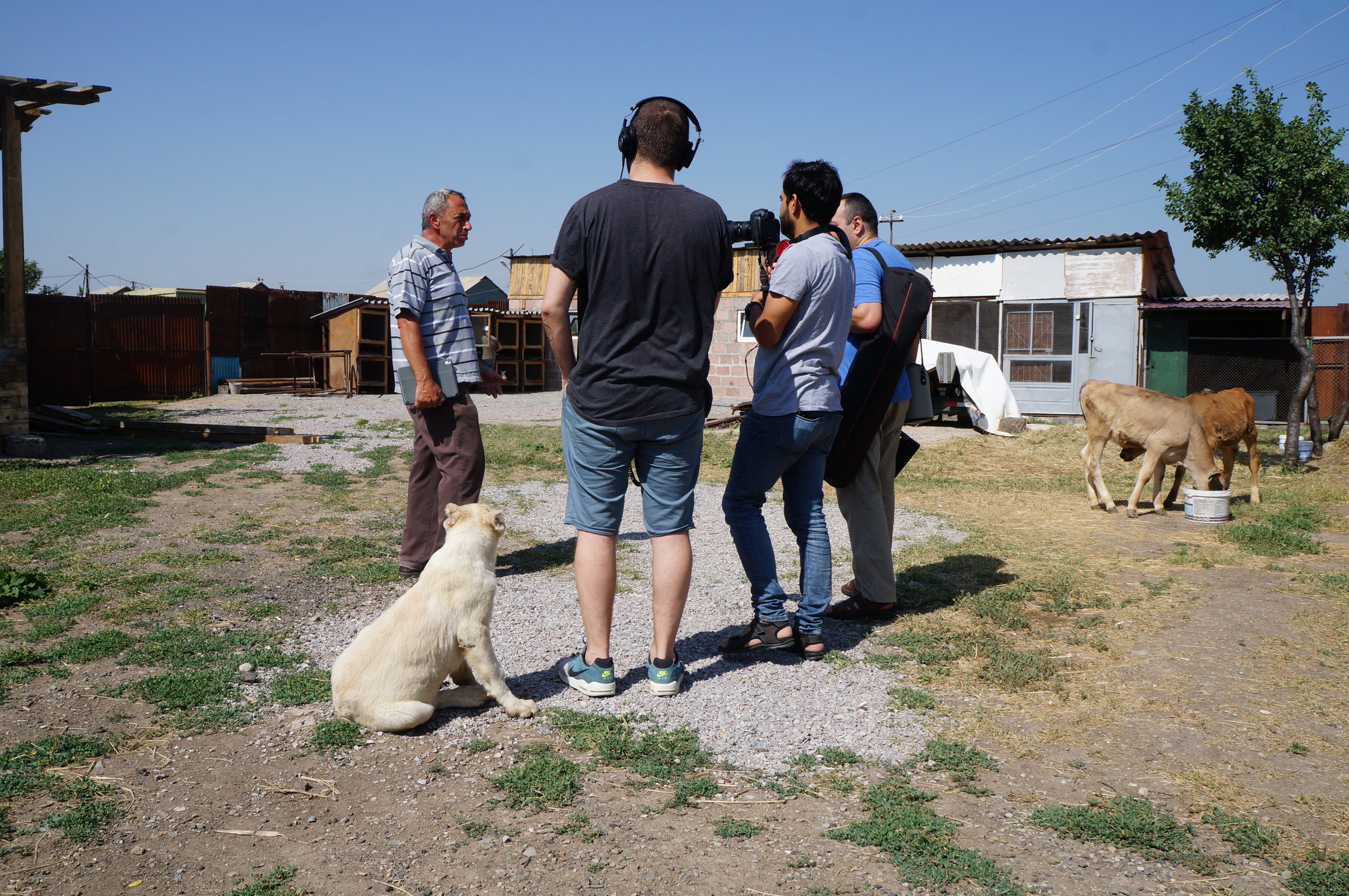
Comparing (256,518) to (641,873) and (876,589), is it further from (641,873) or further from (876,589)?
(641,873)

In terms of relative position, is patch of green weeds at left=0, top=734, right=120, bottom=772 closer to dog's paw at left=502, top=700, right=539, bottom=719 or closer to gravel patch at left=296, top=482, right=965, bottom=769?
gravel patch at left=296, top=482, right=965, bottom=769

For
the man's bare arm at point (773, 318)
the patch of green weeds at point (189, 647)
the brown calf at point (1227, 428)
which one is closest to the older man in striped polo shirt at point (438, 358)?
the patch of green weeds at point (189, 647)

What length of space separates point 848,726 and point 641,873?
47.7 inches

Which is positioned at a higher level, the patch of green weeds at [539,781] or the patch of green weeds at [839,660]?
the patch of green weeds at [839,660]

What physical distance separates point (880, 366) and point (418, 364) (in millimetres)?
2392

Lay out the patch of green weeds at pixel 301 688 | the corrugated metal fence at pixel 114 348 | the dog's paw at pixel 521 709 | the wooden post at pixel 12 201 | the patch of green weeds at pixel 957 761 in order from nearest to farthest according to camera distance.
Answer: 1. the patch of green weeds at pixel 957 761
2. the dog's paw at pixel 521 709
3. the patch of green weeds at pixel 301 688
4. the wooden post at pixel 12 201
5. the corrugated metal fence at pixel 114 348

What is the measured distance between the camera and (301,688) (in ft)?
11.1

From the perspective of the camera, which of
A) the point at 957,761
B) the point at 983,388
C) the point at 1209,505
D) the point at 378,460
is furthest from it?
the point at 983,388

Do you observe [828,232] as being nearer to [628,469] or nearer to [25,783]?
[628,469]

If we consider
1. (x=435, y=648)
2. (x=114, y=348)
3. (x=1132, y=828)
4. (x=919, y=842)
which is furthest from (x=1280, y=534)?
(x=114, y=348)

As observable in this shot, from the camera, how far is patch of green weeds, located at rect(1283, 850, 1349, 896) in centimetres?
218

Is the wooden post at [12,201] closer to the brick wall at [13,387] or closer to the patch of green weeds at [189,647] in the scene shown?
the brick wall at [13,387]

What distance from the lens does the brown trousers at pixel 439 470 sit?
4.84 m

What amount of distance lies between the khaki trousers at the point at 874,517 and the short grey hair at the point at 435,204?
264cm
